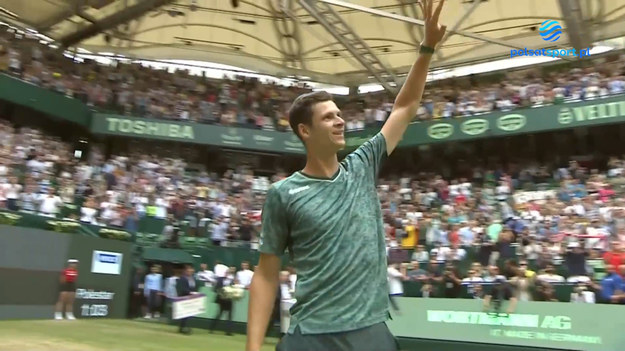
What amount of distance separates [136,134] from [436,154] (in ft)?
44.9

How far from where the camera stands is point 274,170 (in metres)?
33.0

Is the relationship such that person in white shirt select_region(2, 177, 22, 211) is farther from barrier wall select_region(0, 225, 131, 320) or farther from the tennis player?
the tennis player

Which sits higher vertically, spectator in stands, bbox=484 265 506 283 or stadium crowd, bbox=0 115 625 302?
stadium crowd, bbox=0 115 625 302

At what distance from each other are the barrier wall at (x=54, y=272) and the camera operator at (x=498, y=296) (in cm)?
1051

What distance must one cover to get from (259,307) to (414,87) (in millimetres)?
1126

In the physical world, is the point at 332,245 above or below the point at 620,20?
below

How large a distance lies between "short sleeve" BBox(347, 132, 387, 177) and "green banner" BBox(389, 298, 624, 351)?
9.31 m

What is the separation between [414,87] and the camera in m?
2.79

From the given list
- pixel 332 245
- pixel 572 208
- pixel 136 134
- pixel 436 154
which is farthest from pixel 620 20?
pixel 332 245

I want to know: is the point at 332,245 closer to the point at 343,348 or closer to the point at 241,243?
the point at 343,348

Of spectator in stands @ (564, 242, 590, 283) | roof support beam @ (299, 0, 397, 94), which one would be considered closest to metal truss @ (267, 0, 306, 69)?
roof support beam @ (299, 0, 397, 94)

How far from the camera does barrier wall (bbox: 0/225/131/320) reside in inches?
610

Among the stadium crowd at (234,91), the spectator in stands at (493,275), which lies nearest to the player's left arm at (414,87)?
the spectator in stands at (493,275)

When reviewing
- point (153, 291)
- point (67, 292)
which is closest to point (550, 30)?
point (153, 291)
